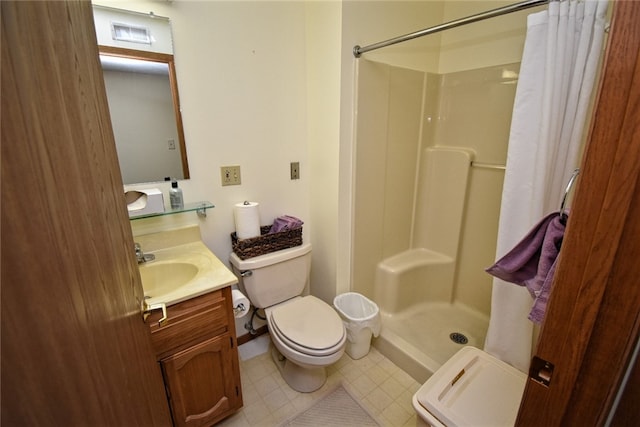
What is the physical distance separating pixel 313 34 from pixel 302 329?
1641 millimetres

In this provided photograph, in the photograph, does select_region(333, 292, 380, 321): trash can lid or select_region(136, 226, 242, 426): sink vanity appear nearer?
select_region(136, 226, 242, 426): sink vanity

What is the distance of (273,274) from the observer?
5.26ft

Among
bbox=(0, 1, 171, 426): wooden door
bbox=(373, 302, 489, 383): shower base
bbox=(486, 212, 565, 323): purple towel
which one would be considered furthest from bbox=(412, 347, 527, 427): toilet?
bbox=(0, 1, 171, 426): wooden door

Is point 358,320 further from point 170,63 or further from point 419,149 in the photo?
point 170,63

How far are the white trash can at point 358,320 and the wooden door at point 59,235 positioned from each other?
4.09 ft

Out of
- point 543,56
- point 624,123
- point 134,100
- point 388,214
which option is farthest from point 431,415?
point 134,100

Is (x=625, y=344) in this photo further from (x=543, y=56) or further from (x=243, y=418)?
(x=243, y=418)

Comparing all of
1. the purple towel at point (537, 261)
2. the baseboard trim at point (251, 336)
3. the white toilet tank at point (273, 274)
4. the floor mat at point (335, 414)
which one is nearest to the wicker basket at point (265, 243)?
the white toilet tank at point (273, 274)

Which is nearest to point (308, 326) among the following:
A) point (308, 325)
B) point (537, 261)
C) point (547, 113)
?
point (308, 325)

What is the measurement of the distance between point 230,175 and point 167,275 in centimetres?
61

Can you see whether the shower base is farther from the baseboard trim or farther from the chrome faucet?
the chrome faucet

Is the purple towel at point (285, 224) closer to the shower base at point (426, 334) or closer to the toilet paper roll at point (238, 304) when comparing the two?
the toilet paper roll at point (238, 304)

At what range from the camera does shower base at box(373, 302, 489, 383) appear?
1.65 meters

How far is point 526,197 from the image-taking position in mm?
1207
